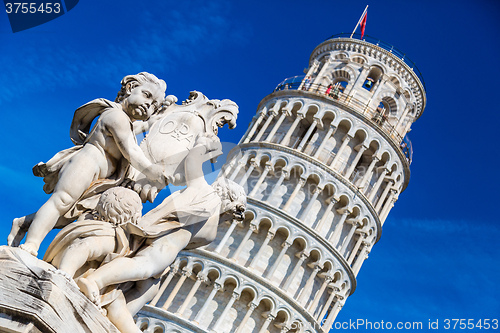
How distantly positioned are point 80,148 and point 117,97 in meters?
0.45

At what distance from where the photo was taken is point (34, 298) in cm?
324

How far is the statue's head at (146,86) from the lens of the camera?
4348 mm

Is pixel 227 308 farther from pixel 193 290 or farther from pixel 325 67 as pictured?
pixel 325 67

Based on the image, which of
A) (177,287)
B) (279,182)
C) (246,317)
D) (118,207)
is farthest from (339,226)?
(118,207)

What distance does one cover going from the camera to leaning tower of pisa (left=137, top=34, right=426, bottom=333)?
2697 cm

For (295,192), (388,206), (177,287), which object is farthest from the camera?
(388,206)

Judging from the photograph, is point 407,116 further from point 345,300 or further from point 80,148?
point 80,148

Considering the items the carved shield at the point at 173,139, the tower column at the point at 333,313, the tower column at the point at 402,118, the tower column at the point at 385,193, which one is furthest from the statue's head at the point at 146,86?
the tower column at the point at 402,118

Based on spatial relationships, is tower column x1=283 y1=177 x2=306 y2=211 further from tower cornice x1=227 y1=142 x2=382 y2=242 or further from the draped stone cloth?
the draped stone cloth

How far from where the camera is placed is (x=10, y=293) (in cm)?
322

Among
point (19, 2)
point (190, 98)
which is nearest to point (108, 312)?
point (190, 98)

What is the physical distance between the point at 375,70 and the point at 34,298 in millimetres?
31486

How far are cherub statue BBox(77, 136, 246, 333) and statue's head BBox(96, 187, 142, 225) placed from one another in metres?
0.06

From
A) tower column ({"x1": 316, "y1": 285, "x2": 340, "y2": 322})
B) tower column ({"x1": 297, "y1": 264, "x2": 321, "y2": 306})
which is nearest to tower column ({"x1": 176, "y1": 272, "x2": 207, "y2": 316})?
tower column ({"x1": 297, "y1": 264, "x2": 321, "y2": 306})
